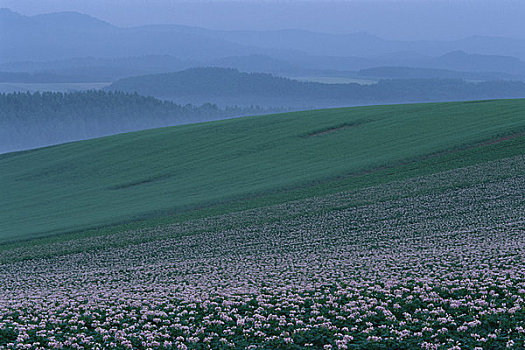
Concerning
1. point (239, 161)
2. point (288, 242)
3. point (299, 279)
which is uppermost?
point (239, 161)

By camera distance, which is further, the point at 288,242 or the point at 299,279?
the point at 288,242

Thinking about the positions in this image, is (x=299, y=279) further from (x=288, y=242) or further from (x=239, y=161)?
(x=239, y=161)

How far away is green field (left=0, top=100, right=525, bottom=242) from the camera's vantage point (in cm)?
5016

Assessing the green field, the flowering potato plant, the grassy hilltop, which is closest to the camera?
the flowering potato plant

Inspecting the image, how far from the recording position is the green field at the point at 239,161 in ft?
165

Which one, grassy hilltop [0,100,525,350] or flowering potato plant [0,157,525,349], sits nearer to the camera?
flowering potato plant [0,157,525,349]

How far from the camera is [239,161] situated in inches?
2761

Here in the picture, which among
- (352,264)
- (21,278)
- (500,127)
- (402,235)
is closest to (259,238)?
(402,235)

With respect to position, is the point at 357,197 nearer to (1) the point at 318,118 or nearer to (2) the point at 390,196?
(2) the point at 390,196

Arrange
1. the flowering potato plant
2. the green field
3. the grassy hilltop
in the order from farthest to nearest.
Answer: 1. the green field
2. the grassy hilltop
3. the flowering potato plant

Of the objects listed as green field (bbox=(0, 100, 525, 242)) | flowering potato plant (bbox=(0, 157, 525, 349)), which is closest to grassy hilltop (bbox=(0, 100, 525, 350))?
flowering potato plant (bbox=(0, 157, 525, 349))

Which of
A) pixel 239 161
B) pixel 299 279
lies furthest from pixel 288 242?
pixel 239 161

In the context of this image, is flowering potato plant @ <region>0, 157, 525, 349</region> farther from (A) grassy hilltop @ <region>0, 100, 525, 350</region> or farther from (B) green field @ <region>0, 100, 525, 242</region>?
(B) green field @ <region>0, 100, 525, 242</region>

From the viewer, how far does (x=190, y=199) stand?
174ft
